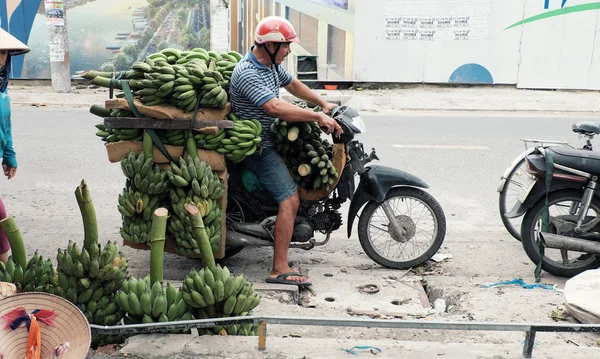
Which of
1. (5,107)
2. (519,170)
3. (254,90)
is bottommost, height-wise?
(519,170)

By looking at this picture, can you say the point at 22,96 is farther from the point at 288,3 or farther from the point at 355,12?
the point at 355,12

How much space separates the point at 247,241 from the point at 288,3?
11.8 meters

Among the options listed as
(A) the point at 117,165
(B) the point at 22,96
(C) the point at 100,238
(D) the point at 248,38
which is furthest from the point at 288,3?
(C) the point at 100,238

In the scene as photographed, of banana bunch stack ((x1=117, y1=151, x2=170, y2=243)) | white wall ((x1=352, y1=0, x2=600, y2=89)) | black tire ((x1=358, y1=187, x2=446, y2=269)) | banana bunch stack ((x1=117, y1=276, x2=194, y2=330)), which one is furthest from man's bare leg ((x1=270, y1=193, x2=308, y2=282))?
white wall ((x1=352, y1=0, x2=600, y2=89))

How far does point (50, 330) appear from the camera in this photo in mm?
3197

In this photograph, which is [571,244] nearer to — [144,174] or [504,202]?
[504,202]

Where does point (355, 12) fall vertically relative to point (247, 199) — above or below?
above

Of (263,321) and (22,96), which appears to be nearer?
(263,321)

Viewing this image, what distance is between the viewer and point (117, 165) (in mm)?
8703

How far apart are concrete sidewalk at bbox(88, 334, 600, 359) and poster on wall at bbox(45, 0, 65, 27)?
41.7 ft

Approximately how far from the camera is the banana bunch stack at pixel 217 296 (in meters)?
3.55

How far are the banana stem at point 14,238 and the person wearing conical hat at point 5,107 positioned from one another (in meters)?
0.95

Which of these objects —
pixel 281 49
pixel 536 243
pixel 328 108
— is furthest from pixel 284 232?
pixel 536 243

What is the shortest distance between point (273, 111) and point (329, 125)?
15.8 inches
